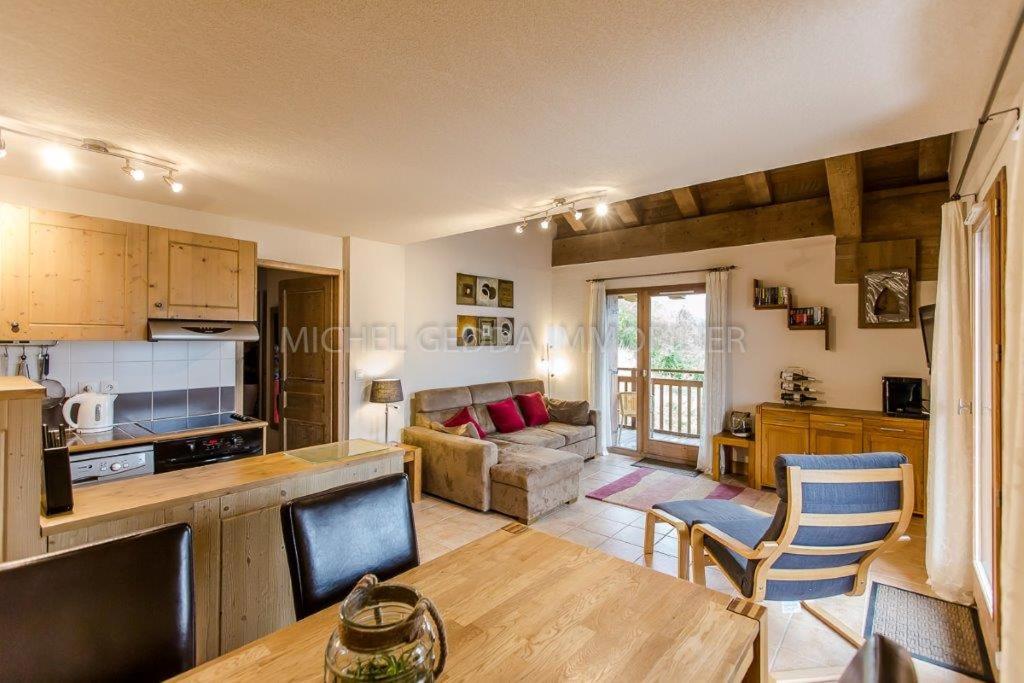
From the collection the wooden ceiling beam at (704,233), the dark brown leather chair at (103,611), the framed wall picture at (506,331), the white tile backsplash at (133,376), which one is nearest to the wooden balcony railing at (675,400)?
the wooden ceiling beam at (704,233)

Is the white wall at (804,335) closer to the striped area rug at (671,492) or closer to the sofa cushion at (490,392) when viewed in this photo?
the striped area rug at (671,492)

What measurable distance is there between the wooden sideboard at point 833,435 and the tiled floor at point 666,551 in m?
0.58

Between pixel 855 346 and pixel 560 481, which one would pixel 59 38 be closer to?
pixel 560 481

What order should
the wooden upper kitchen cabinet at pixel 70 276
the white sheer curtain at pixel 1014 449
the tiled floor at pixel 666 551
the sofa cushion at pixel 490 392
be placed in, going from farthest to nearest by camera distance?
the sofa cushion at pixel 490 392, the wooden upper kitchen cabinet at pixel 70 276, the tiled floor at pixel 666 551, the white sheer curtain at pixel 1014 449

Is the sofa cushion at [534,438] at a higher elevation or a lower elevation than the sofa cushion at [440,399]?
lower

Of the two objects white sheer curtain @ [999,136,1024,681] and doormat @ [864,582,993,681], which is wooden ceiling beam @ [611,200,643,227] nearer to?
doormat @ [864,582,993,681]

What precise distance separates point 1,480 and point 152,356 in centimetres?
235

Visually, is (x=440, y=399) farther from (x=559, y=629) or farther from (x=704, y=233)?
(x=559, y=629)

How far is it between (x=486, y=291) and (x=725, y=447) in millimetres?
3243

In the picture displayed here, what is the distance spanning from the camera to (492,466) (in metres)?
3.92

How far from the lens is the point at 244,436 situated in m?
3.23

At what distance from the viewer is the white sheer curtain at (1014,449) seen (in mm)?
1141

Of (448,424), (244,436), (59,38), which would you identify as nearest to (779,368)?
(448,424)

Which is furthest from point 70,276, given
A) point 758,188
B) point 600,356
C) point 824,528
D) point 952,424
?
point 758,188
